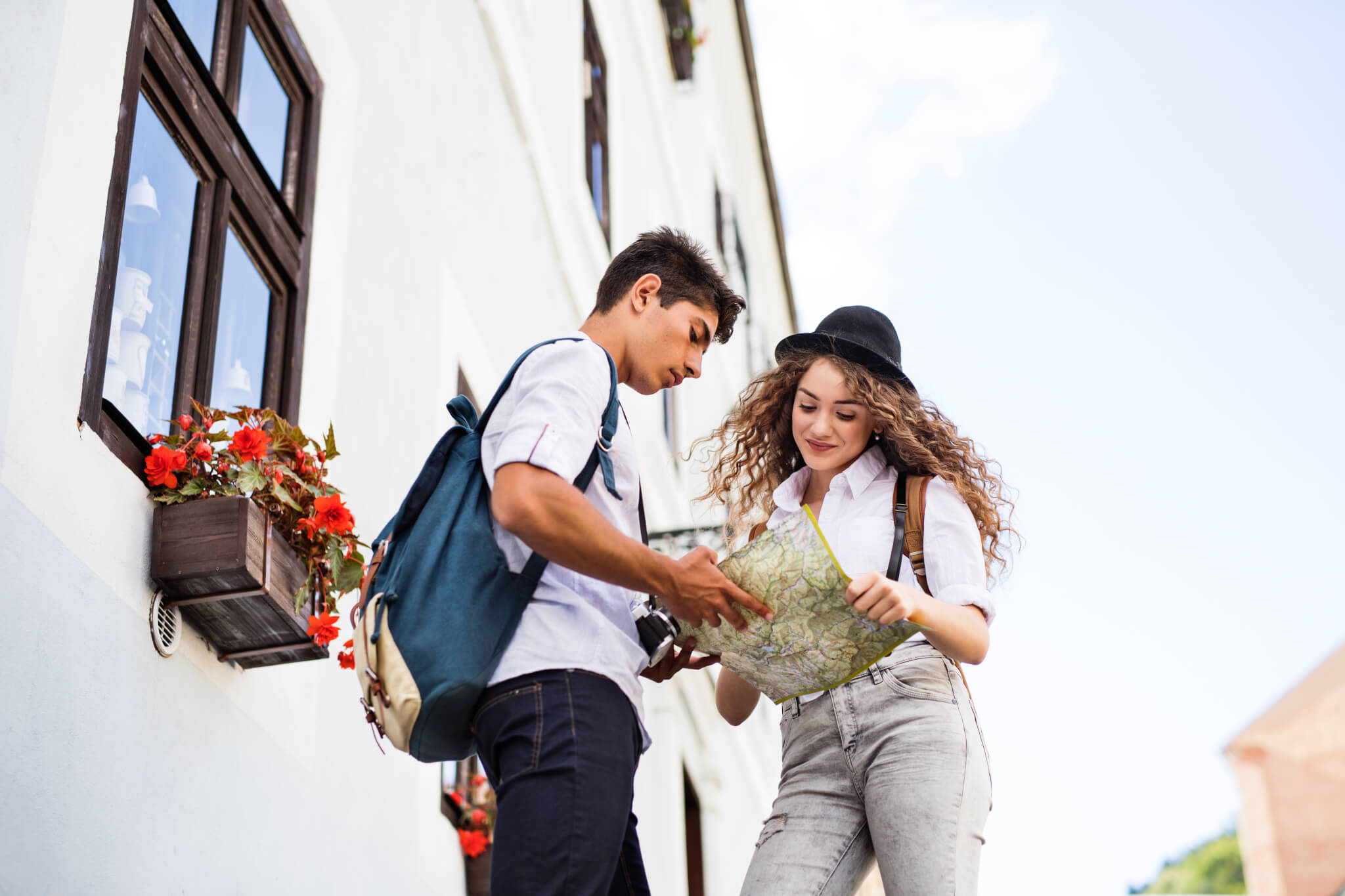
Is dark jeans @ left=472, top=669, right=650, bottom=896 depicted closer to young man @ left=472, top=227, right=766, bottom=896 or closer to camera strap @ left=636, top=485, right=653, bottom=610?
young man @ left=472, top=227, right=766, bottom=896

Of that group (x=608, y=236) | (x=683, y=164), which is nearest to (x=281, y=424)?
(x=608, y=236)

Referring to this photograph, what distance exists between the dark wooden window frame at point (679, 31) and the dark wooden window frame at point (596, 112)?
3.51 metres

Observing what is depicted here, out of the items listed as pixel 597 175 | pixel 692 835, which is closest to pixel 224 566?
pixel 597 175

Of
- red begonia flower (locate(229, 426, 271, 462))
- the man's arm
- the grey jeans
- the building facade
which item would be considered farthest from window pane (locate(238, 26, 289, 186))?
the building facade

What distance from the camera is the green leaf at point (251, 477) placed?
132 inches

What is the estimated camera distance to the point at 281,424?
3602 mm

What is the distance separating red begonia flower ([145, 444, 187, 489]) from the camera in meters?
3.32

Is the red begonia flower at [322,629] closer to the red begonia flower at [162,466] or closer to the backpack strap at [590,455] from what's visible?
the red begonia flower at [162,466]

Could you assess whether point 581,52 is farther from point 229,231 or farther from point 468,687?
point 468,687

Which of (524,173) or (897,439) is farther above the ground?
(524,173)

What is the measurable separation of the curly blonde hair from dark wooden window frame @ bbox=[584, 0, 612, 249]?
20.7 feet

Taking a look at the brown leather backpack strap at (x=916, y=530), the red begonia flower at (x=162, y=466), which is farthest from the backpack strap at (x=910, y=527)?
the red begonia flower at (x=162, y=466)

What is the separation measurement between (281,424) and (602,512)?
3.91 feet

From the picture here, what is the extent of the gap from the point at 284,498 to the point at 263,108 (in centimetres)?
180
